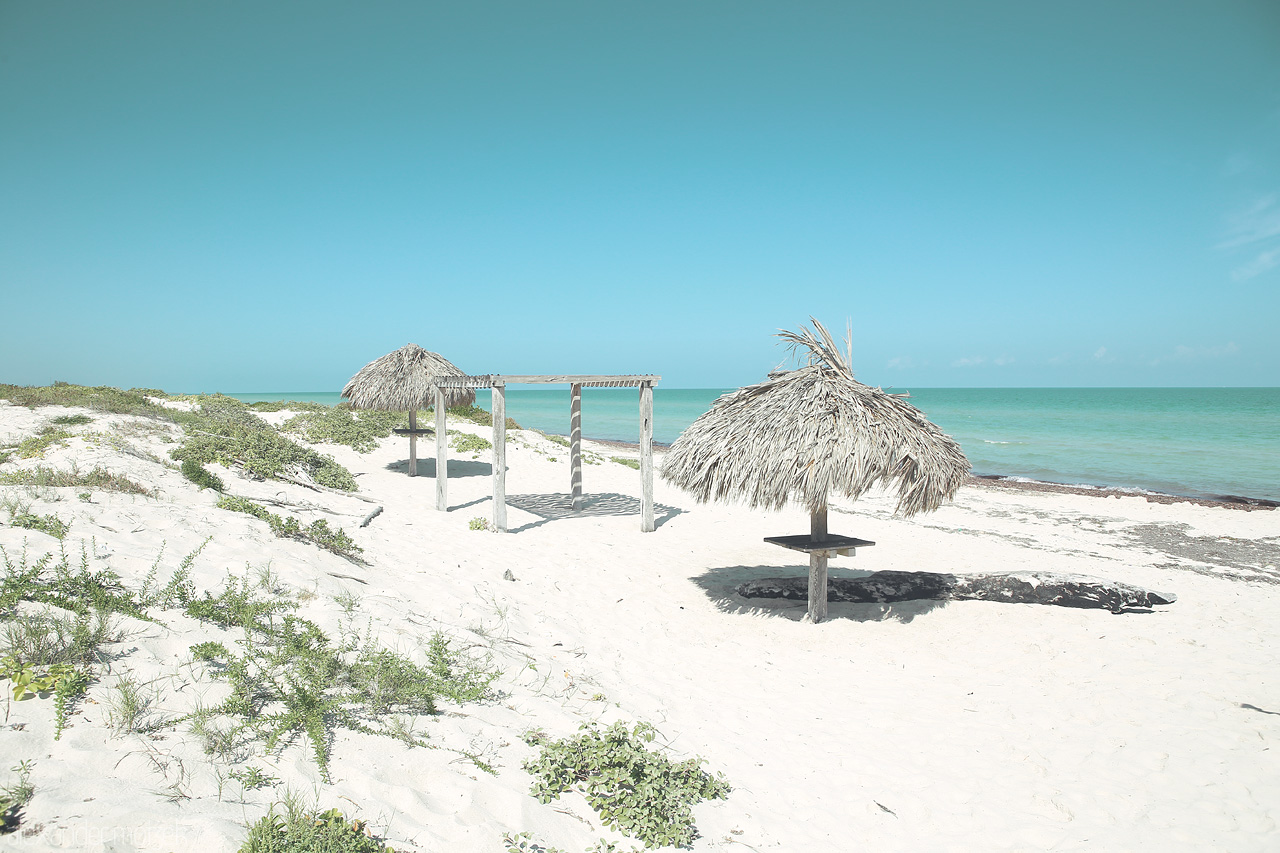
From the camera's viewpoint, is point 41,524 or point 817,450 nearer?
point 41,524

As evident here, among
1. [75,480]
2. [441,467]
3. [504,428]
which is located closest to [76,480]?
[75,480]

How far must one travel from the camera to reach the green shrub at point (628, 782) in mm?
2891

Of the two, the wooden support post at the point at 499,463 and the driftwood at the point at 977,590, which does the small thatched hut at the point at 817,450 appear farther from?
the wooden support post at the point at 499,463

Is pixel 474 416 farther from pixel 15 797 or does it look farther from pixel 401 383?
pixel 15 797

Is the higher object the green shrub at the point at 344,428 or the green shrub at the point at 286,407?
the green shrub at the point at 286,407

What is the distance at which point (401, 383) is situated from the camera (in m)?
13.4

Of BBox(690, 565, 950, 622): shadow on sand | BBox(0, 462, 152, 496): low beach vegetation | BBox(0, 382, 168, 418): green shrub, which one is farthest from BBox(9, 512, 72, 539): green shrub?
BBox(0, 382, 168, 418): green shrub

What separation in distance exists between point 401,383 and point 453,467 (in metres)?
2.79

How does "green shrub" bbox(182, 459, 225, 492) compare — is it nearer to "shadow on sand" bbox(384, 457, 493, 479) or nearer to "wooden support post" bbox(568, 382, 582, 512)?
"wooden support post" bbox(568, 382, 582, 512)

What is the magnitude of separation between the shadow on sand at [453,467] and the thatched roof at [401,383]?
1770 millimetres

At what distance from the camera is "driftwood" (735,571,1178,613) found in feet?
22.5

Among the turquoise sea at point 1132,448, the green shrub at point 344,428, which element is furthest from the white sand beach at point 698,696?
the turquoise sea at point 1132,448

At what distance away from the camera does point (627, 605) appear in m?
6.68

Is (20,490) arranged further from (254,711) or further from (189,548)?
(254,711)
